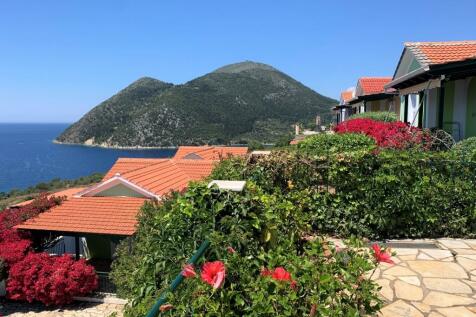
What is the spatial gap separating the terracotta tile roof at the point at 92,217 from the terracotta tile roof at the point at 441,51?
10939mm

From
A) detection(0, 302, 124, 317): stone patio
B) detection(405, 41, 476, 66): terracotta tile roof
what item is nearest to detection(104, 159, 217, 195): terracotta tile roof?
detection(0, 302, 124, 317): stone patio

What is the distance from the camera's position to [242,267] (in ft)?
8.56

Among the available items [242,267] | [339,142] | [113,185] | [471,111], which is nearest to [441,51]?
[471,111]

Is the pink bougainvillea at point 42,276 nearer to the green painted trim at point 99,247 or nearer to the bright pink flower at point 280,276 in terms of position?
the green painted trim at point 99,247

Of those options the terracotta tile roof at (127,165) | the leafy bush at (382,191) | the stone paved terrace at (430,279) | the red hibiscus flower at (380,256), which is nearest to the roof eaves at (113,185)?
the terracotta tile roof at (127,165)

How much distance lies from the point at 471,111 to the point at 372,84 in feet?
58.3

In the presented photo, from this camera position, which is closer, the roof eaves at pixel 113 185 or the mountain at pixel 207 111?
the roof eaves at pixel 113 185

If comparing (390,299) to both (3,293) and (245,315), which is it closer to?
(245,315)

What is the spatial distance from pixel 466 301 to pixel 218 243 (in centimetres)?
299

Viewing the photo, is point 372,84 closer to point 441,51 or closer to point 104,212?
point 441,51

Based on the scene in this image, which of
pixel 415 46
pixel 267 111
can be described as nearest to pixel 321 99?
pixel 267 111

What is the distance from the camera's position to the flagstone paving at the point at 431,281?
3789mm

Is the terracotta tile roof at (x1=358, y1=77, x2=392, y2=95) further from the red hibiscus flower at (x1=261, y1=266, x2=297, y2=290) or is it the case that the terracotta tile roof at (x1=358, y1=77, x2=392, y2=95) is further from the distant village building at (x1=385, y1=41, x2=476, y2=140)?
the red hibiscus flower at (x1=261, y1=266, x2=297, y2=290)

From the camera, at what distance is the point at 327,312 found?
6.85 feet
